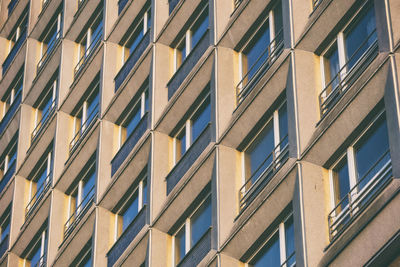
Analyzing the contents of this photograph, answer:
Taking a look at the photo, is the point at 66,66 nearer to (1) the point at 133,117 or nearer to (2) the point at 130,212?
(1) the point at 133,117

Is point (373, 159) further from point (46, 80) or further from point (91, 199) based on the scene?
point (46, 80)

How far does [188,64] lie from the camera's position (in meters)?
32.0

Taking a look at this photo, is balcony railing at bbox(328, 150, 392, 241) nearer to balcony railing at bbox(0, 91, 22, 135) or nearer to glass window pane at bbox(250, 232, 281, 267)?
glass window pane at bbox(250, 232, 281, 267)

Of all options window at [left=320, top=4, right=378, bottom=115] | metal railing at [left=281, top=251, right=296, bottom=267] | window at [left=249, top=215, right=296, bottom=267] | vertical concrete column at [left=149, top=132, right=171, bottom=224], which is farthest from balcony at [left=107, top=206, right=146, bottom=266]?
window at [left=320, top=4, right=378, bottom=115]

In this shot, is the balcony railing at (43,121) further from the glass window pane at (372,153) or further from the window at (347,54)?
the glass window pane at (372,153)

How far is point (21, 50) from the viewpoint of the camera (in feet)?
147

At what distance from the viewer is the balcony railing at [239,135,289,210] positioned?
26328mm

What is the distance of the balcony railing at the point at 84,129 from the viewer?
3628 centimetres

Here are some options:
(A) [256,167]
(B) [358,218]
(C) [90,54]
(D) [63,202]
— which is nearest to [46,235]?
(D) [63,202]

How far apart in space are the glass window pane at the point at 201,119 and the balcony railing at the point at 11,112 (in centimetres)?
1412

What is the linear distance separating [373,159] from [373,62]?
189cm

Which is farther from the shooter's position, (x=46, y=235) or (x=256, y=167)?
(x=46, y=235)

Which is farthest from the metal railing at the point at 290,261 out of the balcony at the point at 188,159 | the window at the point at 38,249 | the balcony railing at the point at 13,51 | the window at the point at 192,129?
the balcony railing at the point at 13,51

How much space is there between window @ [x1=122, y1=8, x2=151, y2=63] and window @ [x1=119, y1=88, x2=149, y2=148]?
2.15 meters
